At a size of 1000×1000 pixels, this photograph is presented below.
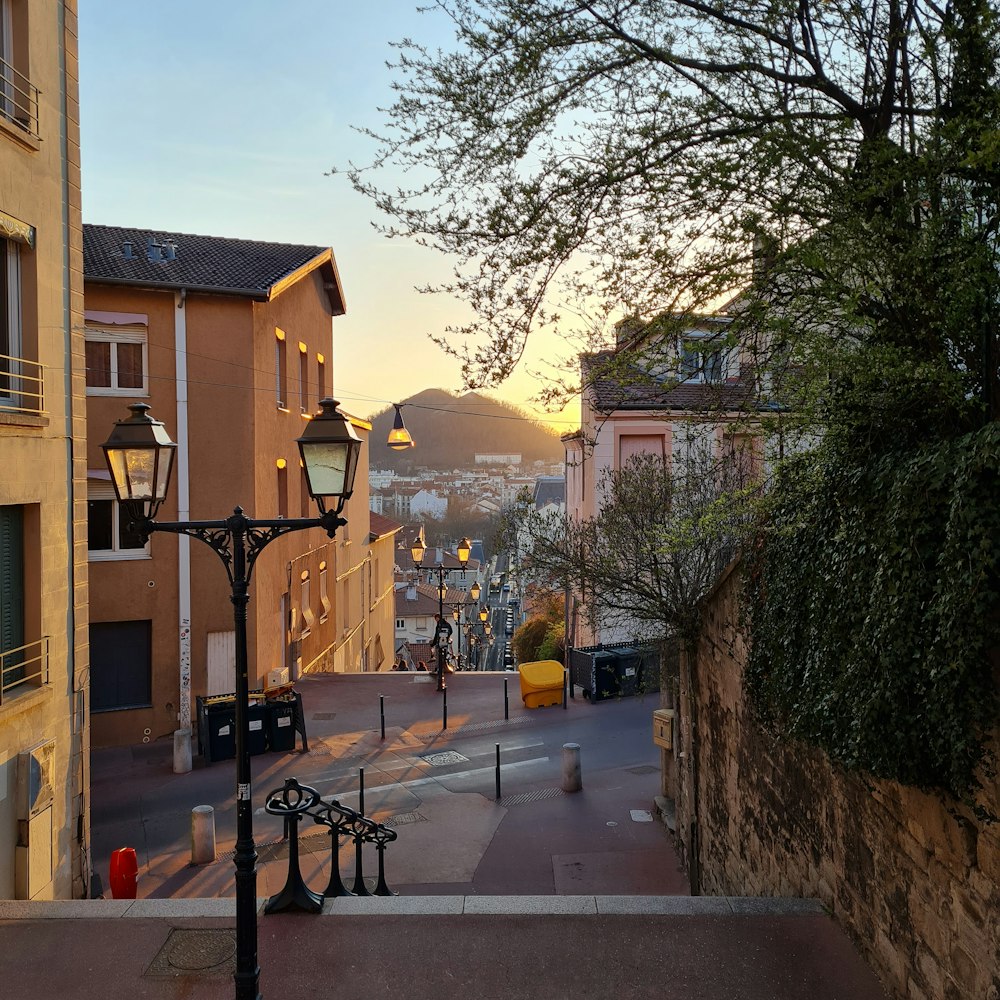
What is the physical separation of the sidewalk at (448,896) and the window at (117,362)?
7.08 metres

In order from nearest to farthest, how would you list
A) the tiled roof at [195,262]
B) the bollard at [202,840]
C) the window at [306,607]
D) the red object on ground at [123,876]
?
the red object on ground at [123,876] → the bollard at [202,840] → the tiled roof at [195,262] → the window at [306,607]

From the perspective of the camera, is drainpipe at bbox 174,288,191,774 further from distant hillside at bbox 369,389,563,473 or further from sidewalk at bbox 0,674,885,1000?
distant hillside at bbox 369,389,563,473

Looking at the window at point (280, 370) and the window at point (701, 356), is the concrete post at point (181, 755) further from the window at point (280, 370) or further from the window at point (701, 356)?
the window at point (701, 356)

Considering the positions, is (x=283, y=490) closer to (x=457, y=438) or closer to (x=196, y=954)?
(x=196, y=954)

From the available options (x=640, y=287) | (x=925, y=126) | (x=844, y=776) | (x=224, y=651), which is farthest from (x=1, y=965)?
(x=224, y=651)

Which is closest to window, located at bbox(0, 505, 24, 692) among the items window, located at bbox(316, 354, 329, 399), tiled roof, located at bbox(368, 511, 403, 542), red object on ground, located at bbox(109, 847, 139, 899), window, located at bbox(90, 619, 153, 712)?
red object on ground, located at bbox(109, 847, 139, 899)

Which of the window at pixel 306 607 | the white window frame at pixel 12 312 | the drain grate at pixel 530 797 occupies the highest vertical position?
the white window frame at pixel 12 312

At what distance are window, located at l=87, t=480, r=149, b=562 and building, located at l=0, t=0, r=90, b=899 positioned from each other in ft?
26.1

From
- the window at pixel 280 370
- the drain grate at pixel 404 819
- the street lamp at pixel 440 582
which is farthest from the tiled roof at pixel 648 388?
the window at pixel 280 370

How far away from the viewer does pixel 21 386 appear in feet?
27.4

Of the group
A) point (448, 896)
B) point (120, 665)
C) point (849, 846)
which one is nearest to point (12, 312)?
point (448, 896)

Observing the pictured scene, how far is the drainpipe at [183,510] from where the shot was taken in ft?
56.3

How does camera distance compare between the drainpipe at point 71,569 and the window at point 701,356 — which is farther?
the drainpipe at point 71,569

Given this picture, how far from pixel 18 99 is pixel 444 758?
1167 cm
